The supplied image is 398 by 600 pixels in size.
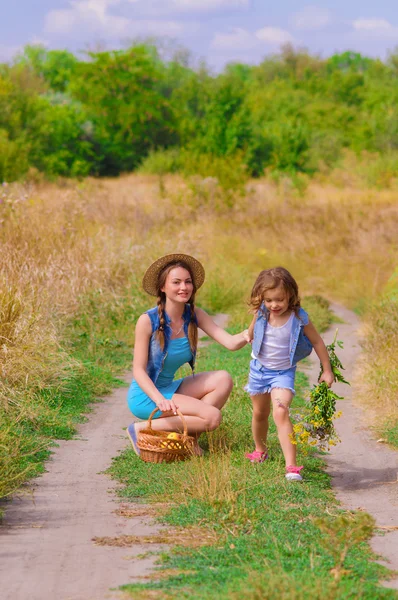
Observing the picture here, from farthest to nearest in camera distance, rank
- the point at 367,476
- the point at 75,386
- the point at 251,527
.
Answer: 1. the point at 75,386
2. the point at 367,476
3. the point at 251,527

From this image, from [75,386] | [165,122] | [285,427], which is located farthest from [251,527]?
[165,122]

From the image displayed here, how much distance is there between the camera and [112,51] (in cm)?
4647

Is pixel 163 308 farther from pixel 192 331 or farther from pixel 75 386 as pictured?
pixel 75 386

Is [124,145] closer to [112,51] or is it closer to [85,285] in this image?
[112,51]

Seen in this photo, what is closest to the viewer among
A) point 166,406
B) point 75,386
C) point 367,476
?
point 166,406

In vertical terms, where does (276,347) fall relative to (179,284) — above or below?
below

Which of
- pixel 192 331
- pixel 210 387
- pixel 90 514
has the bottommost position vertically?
pixel 90 514

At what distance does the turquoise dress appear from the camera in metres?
5.69

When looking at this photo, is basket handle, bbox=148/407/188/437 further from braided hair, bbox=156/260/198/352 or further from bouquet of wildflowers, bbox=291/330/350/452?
bouquet of wildflowers, bbox=291/330/350/452

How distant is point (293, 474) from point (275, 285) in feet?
3.59

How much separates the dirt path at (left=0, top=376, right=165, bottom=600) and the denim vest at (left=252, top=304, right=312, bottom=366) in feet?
4.00

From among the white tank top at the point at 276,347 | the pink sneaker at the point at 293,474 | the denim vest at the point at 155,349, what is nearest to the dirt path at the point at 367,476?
the pink sneaker at the point at 293,474

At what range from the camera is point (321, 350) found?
5.26 meters

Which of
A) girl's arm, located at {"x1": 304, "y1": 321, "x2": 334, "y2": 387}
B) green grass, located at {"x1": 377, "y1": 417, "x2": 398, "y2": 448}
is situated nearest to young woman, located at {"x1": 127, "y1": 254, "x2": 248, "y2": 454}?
girl's arm, located at {"x1": 304, "y1": 321, "x2": 334, "y2": 387}
